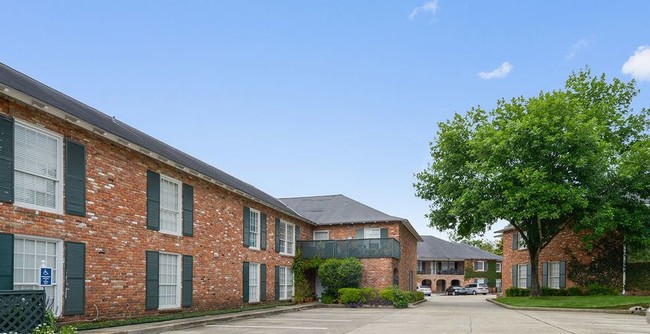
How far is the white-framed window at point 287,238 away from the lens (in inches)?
1141

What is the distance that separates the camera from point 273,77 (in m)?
20.5

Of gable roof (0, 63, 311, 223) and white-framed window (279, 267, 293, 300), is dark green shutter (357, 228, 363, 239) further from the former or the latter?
gable roof (0, 63, 311, 223)

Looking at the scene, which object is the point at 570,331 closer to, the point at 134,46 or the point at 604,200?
the point at 134,46

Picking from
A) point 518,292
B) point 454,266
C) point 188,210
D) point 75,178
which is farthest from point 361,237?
point 454,266

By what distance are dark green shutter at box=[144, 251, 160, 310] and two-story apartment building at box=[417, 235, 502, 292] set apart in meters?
58.9

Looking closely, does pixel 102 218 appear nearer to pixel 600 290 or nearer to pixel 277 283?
pixel 277 283

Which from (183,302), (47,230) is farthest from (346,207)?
(47,230)

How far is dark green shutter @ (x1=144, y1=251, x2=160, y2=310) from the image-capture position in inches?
643

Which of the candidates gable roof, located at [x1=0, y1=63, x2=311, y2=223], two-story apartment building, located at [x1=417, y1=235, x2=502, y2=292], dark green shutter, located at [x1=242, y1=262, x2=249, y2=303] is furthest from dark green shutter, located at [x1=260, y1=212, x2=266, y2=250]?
two-story apartment building, located at [x1=417, y1=235, x2=502, y2=292]

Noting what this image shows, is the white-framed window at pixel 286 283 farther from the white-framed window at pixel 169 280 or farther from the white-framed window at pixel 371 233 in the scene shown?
the white-framed window at pixel 169 280

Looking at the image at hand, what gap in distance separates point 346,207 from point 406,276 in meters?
6.97

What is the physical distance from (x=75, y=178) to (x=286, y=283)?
1749cm

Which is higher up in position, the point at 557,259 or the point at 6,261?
the point at 6,261

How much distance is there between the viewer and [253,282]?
2486 cm
